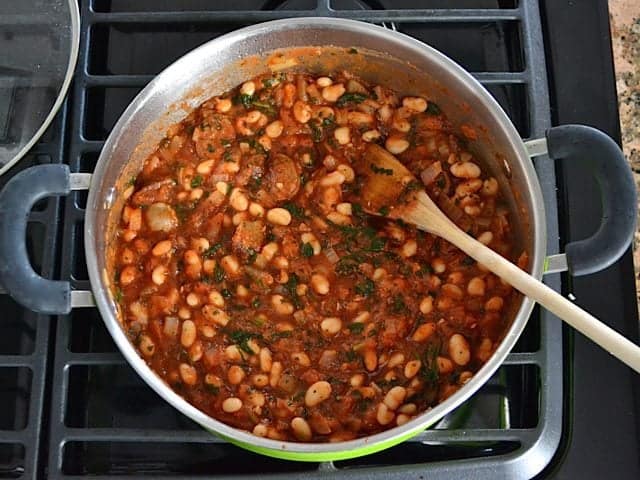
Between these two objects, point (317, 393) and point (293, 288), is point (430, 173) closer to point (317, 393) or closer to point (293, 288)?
point (293, 288)

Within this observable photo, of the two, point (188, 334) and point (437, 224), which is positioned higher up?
point (437, 224)

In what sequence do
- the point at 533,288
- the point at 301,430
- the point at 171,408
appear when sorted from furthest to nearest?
the point at 171,408, the point at 301,430, the point at 533,288

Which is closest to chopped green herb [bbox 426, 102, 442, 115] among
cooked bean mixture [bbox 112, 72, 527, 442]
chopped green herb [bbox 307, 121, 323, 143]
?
cooked bean mixture [bbox 112, 72, 527, 442]

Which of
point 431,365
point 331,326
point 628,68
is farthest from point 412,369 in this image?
point 628,68

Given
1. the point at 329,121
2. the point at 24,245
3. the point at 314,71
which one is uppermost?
the point at 314,71

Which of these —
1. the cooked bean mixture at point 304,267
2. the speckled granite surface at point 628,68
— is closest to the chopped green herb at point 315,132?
the cooked bean mixture at point 304,267

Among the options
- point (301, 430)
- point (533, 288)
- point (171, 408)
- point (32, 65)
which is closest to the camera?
point (533, 288)

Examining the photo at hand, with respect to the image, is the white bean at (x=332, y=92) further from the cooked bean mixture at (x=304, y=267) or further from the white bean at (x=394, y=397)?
the white bean at (x=394, y=397)
